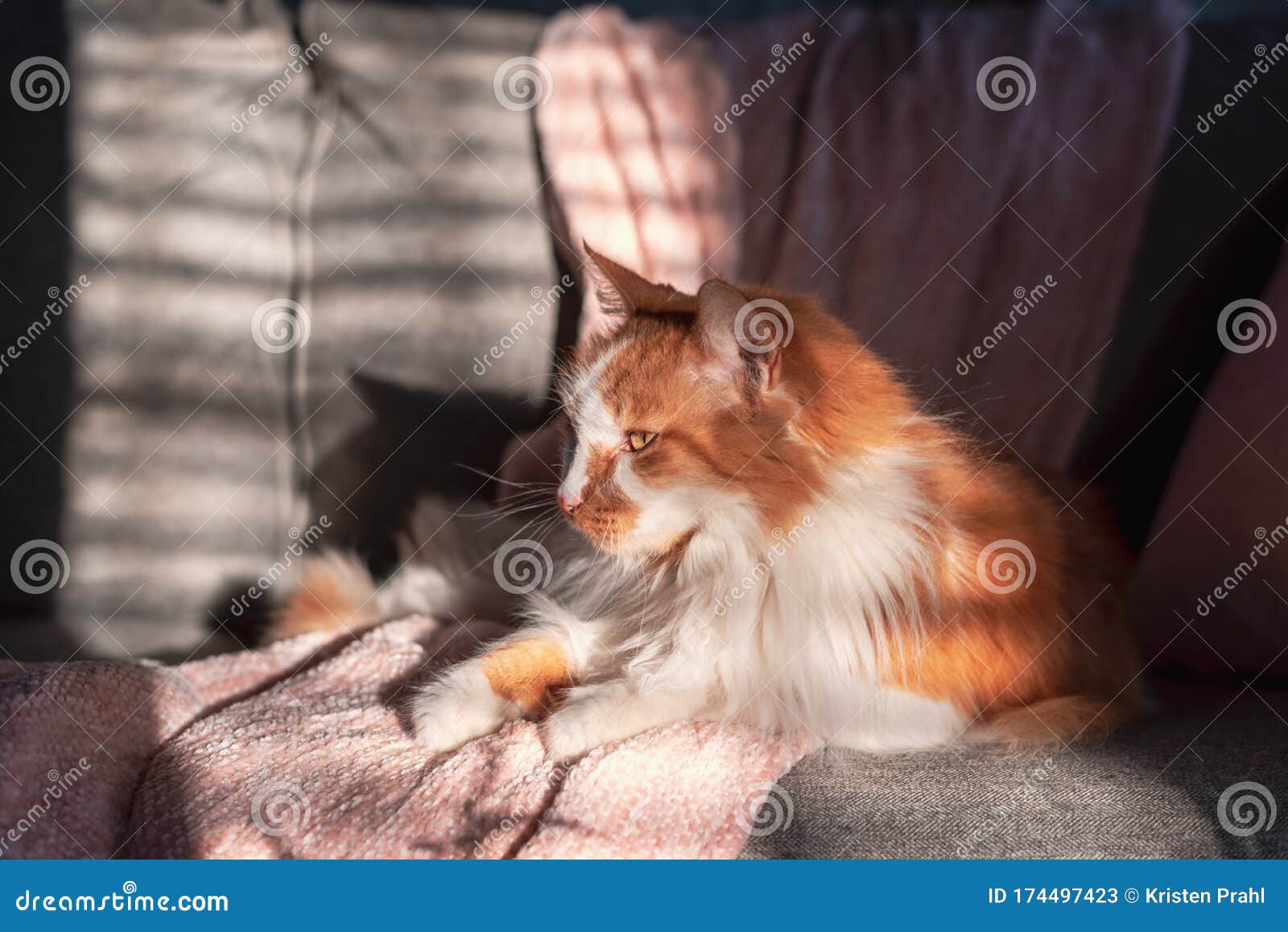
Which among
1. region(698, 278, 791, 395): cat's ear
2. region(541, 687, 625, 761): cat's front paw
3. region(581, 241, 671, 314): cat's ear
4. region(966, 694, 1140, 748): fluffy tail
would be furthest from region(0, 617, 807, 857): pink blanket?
region(581, 241, 671, 314): cat's ear

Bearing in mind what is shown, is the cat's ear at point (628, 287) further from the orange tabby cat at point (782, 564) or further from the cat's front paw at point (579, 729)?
the cat's front paw at point (579, 729)

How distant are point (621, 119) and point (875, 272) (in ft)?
1.91

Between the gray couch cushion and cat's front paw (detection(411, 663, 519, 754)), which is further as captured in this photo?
cat's front paw (detection(411, 663, 519, 754))

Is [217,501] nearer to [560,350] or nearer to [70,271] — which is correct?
[70,271]

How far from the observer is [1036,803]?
3.96 ft

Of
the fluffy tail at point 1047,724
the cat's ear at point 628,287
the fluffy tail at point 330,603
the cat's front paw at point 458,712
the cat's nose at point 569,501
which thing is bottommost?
the fluffy tail at point 330,603

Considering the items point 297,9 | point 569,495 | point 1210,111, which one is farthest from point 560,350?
point 1210,111

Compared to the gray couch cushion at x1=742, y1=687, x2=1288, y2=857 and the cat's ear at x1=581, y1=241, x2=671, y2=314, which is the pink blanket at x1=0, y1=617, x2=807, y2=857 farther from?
the cat's ear at x1=581, y1=241, x2=671, y2=314

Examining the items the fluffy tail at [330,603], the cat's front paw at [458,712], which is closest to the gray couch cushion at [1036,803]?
the cat's front paw at [458,712]

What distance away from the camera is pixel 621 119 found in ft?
6.53

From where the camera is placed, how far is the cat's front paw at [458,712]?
4.47 feet

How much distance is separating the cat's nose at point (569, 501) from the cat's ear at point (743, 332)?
245mm

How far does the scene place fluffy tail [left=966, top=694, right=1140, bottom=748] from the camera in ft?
4.34

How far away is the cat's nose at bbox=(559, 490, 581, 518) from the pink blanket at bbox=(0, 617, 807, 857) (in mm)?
305
